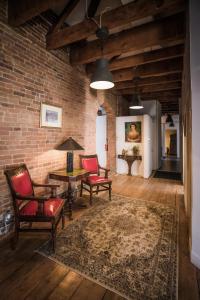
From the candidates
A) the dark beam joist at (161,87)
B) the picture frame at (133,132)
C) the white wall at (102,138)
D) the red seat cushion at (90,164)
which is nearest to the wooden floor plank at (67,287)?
the red seat cushion at (90,164)

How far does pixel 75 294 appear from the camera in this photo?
159 cm

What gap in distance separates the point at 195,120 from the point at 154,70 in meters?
3.00

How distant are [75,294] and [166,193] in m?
3.46

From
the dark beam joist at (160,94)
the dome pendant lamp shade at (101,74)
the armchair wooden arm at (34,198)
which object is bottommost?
the armchair wooden arm at (34,198)

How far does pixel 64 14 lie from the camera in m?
2.95

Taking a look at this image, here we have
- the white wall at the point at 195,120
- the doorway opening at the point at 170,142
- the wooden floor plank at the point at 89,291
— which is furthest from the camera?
the doorway opening at the point at 170,142

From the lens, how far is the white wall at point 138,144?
6.16 metres

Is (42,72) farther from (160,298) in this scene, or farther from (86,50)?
(160,298)

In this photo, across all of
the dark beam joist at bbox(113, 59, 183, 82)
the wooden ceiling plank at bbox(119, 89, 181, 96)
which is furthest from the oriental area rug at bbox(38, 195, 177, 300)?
the wooden ceiling plank at bbox(119, 89, 181, 96)

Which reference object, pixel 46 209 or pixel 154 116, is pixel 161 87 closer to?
pixel 154 116

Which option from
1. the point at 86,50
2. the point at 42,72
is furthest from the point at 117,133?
the point at 42,72

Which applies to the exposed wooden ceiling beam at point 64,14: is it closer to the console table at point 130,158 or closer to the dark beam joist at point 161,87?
the dark beam joist at point 161,87

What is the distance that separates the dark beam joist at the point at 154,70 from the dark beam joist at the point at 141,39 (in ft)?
2.29

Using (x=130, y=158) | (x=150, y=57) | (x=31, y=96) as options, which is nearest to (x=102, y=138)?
(x=130, y=158)
